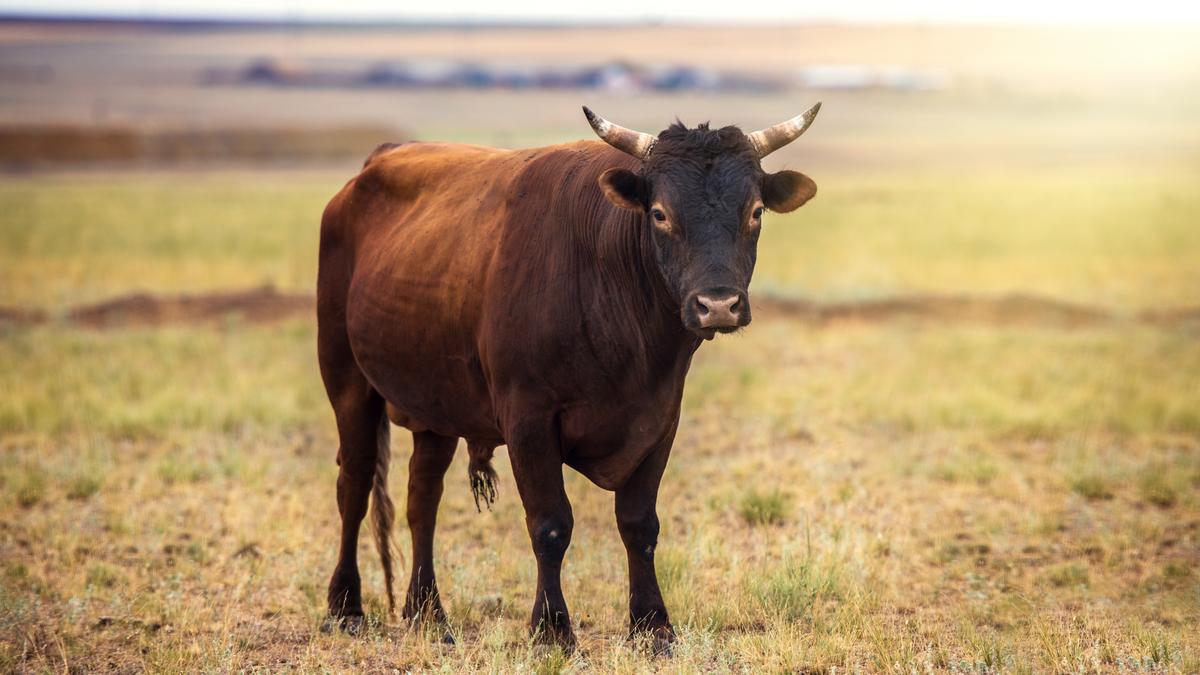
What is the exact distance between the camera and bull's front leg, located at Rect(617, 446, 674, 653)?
676 centimetres

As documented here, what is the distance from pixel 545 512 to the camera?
6.54 metres

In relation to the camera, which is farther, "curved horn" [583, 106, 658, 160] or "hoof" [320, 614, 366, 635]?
"hoof" [320, 614, 366, 635]

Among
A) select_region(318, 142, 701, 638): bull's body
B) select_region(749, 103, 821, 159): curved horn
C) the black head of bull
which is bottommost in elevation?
select_region(318, 142, 701, 638): bull's body

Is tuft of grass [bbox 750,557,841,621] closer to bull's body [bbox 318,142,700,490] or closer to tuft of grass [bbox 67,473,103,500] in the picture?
bull's body [bbox 318,142,700,490]

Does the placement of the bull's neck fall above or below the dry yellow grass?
above

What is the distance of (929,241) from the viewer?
31.7m

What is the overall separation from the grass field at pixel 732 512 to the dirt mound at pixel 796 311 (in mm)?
634

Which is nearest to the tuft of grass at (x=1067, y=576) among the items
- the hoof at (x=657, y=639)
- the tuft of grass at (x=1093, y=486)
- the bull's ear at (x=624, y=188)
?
the tuft of grass at (x=1093, y=486)

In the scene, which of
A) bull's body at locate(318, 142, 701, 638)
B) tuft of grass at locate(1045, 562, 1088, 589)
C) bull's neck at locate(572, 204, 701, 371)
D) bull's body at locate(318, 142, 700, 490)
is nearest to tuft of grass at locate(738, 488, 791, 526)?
tuft of grass at locate(1045, 562, 1088, 589)

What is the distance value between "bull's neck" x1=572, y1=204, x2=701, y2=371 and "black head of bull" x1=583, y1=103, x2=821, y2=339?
19cm

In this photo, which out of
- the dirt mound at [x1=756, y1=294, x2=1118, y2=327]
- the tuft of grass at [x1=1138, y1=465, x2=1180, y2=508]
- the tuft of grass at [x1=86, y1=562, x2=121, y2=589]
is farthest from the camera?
the dirt mound at [x1=756, y1=294, x2=1118, y2=327]

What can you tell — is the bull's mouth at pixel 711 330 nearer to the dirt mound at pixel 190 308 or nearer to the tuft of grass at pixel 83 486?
the tuft of grass at pixel 83 486

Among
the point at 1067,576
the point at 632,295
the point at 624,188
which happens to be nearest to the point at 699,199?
the point at 624,188

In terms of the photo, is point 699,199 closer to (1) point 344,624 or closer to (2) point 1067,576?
(1) point 344,624
